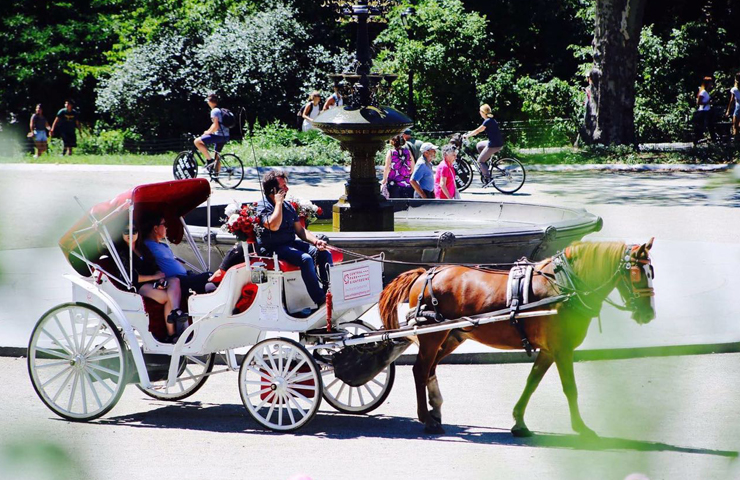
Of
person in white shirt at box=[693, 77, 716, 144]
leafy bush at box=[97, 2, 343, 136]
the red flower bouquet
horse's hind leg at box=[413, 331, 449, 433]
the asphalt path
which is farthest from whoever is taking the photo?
leafy bush at box=[97, 2, 343, 136]

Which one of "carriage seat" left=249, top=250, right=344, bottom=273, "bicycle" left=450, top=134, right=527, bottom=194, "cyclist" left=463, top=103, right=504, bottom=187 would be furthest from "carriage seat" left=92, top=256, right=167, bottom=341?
"bicycle" left=450, top=134, right=527, bottom=194

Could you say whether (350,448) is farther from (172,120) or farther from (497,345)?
(172,120)

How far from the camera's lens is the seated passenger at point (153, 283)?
23.3 ft

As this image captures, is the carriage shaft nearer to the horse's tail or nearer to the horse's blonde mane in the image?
the horse's tail

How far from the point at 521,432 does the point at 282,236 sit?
7.54 ft

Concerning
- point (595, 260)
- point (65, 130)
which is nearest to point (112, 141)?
point (65, 130)

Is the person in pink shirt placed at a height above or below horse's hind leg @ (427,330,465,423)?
above

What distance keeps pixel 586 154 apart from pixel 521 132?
313 centimetres

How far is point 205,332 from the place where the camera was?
6.99m

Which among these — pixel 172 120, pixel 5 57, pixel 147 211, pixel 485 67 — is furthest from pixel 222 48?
pixel 5 57

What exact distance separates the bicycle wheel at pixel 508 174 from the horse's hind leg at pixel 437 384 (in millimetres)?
14125

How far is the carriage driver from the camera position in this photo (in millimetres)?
7328

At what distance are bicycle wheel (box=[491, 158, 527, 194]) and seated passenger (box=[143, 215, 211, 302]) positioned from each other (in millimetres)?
14212

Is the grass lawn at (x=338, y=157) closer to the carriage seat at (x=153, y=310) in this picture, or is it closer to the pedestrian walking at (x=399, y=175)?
the pedestrian walking at (x=399, y=175)
